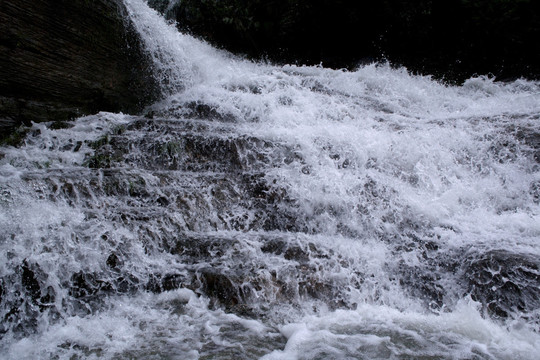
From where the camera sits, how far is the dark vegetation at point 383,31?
341 inches

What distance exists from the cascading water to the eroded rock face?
1.43 ft

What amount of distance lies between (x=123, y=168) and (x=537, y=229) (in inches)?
182

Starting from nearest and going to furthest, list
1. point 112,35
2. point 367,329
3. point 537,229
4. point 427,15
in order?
point 367,329, point 537,229, point 112,35, point 427,15

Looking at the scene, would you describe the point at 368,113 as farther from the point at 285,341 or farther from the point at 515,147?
the point at 285,341

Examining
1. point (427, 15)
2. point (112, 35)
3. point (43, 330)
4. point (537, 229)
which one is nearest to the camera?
point (43, 330)

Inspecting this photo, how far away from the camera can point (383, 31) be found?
9.56 meters

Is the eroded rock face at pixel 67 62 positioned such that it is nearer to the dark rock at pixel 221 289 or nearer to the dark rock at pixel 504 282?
the dark rock at pixel 221 289

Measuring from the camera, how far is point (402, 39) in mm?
9531

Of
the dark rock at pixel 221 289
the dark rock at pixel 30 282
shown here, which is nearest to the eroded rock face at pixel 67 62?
the dark rock at pixel 30 282

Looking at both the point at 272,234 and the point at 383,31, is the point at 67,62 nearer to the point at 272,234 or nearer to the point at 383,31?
the point at 272,234

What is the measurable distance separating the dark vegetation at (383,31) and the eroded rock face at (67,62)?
3.79 meters

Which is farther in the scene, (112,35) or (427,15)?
(427,15)

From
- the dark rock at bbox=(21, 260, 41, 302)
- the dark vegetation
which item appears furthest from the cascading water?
the dark vegetation

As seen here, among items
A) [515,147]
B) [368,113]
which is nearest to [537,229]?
[515,147]
